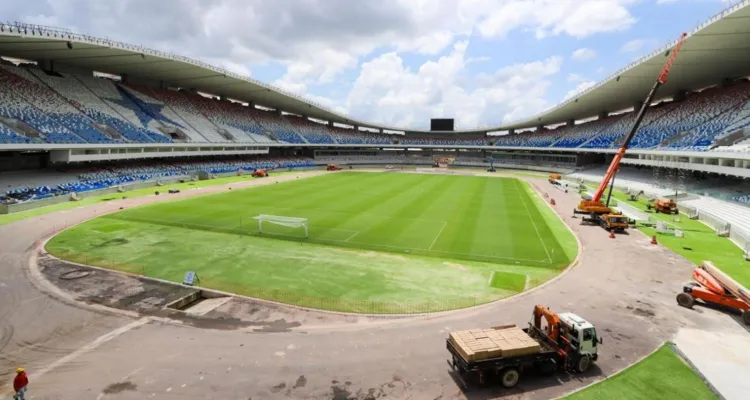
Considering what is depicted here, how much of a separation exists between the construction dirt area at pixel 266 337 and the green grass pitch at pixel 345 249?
1.64 metres

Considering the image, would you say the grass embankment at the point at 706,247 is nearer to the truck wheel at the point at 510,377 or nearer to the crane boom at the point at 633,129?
the crane boom at the point at 633,129

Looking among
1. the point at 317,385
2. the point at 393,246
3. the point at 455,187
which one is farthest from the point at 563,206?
the point at 317,385

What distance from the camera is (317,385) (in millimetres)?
11531

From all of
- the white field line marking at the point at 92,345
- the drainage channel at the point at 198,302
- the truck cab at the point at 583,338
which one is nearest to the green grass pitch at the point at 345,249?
the drainage channel at the point at 198,302

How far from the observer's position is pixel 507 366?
1157 cm

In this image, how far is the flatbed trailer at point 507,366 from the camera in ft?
37.3

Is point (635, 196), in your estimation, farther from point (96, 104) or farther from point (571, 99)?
point (96, 104)

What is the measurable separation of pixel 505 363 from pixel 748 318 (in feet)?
35.9

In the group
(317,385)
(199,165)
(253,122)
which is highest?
(253,122)

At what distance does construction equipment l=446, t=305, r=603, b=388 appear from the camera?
37.6 feet

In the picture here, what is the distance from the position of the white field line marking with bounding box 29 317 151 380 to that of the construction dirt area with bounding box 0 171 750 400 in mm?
39

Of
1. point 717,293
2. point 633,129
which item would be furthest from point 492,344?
point 633,129

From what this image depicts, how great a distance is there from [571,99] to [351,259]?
61.1 meters

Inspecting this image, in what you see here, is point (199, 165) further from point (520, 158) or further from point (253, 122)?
point (520, 158)
